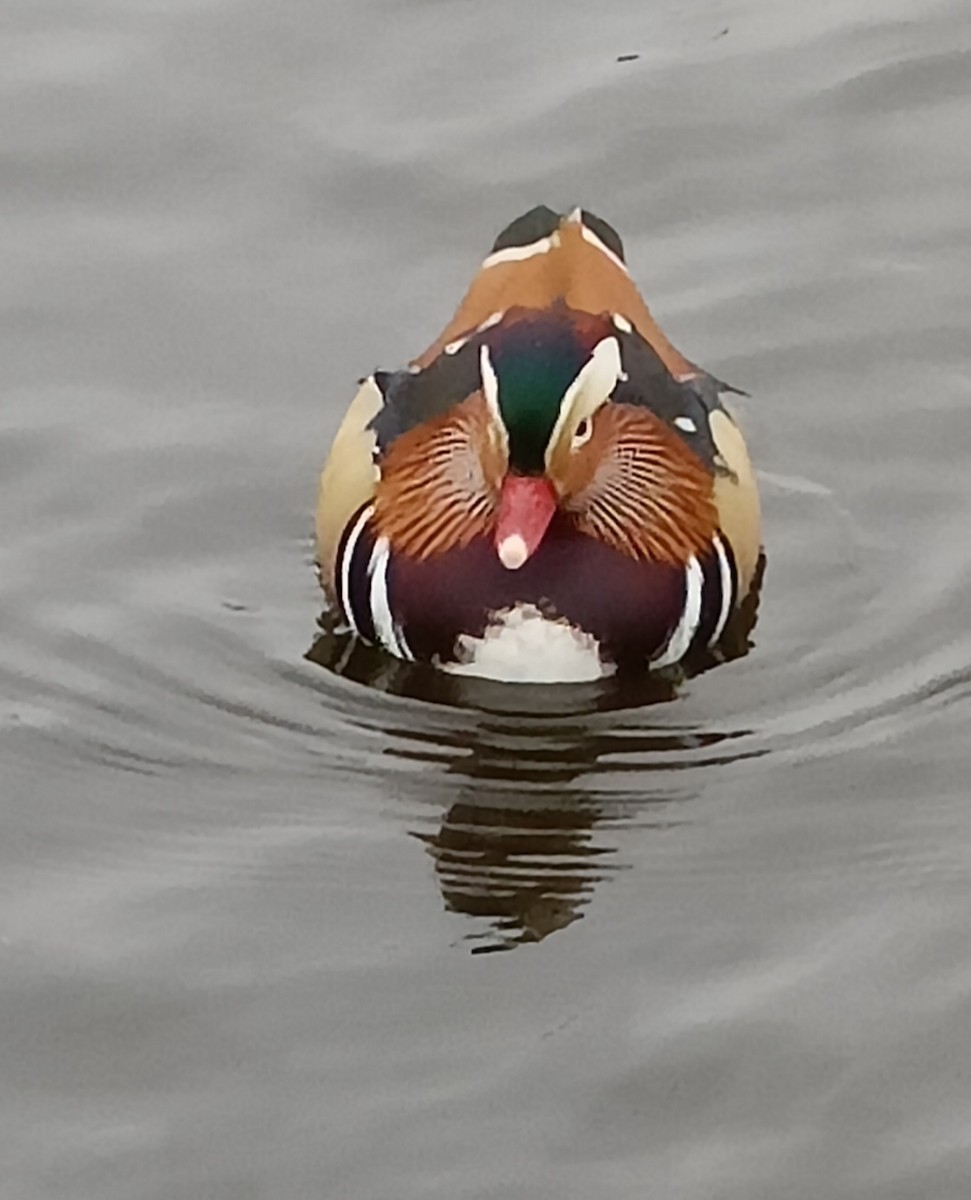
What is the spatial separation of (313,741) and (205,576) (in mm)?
667

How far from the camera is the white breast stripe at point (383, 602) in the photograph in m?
6.25

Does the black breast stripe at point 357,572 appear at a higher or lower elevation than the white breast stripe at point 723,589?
higher

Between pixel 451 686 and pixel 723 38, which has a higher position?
pixel 723 38

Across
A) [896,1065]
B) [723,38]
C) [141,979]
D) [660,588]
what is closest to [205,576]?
[660,588]

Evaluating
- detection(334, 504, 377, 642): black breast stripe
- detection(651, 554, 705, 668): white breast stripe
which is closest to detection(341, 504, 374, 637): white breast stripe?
detection(334, 504, 377, 642): black breast stripe

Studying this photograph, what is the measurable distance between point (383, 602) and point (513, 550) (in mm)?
430

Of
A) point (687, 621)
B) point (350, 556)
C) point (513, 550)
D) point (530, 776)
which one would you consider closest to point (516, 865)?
point (530, 776)

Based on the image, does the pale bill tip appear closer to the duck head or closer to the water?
the duck head

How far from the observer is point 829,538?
662 cm

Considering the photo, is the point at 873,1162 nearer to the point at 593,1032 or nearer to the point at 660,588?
the point at 593,1032

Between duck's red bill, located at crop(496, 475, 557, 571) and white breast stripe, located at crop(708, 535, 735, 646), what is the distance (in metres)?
0.44

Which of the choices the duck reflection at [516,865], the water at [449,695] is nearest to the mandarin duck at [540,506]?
the water at [449,695]

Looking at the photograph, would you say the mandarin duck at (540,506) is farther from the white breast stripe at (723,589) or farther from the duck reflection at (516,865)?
the duck reflection at (516,865)

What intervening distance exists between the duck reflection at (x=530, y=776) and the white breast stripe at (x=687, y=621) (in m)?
0.04
